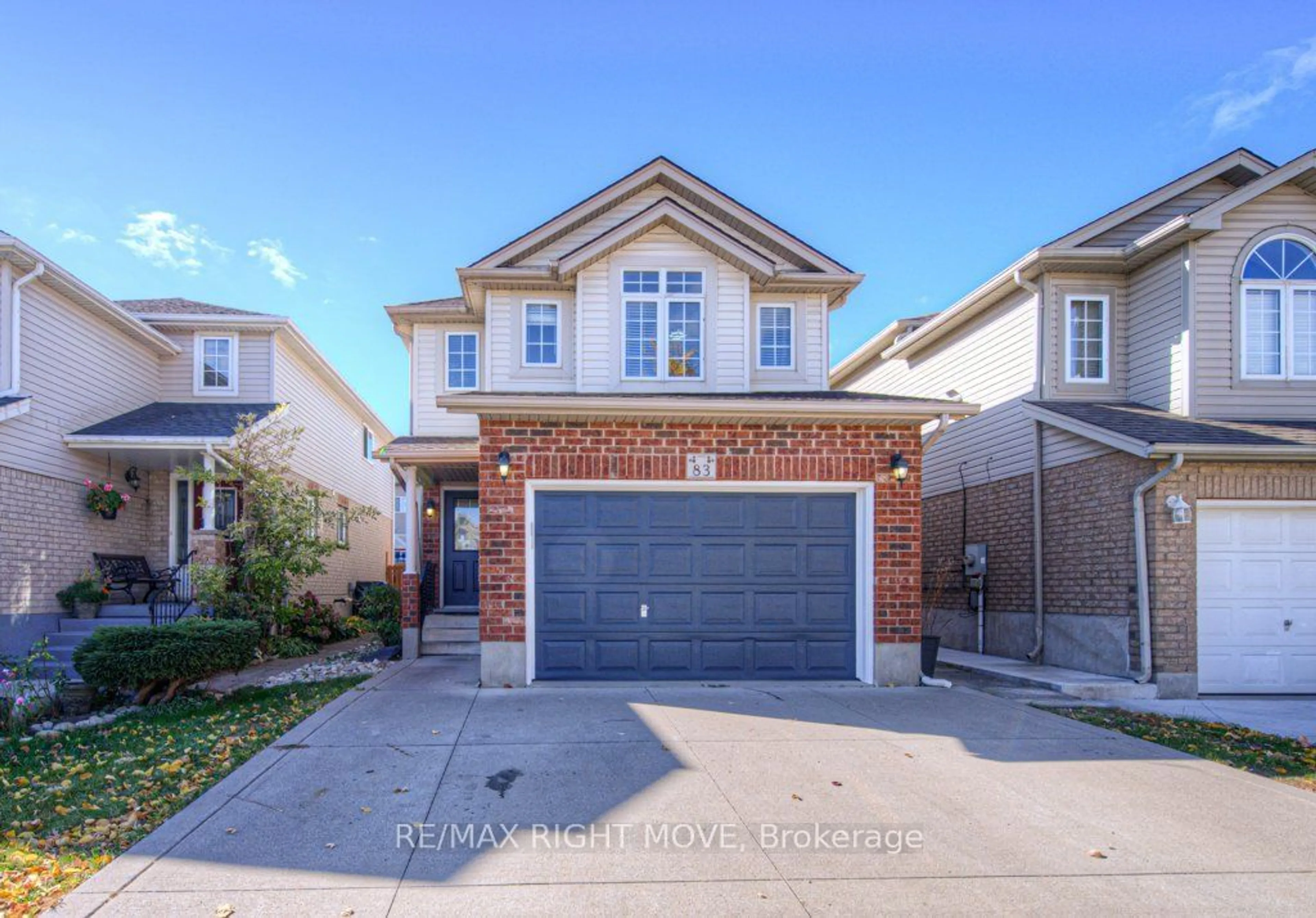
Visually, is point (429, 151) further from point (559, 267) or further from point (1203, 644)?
point (1203, 644)

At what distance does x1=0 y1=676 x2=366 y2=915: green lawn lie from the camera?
170 inches

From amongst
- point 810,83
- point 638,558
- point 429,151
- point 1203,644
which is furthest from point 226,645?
point 810,83

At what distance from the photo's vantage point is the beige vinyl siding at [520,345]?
12.0 metres

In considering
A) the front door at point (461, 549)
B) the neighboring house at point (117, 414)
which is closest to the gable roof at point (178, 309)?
the neighboring house at point (117, 414)

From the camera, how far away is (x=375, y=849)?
14.8 ft

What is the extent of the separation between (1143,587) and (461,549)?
1098 centimetres

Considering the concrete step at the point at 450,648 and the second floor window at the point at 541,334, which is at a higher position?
the second floor window at the point at 541,334

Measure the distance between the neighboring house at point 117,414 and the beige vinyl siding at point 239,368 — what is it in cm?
2

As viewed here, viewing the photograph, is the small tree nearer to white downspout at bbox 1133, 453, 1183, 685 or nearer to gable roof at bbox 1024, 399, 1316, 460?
gable roof at bbox 1024, 399, 1316, 460

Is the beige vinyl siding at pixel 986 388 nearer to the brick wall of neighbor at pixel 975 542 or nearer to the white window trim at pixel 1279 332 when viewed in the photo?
the brick wall of neighbor at pixel 975 542

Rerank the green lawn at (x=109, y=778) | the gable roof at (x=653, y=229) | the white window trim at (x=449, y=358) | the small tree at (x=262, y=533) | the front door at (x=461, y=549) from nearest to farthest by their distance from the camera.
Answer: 1. the green lawn at (x=109, y=778)
2. the gable roof at (x=653, y=229)
3. the small tree at (x=262, y=533)
4. the white window trim at (x=449, y=358)
5. the front door at (x=461, y=549)

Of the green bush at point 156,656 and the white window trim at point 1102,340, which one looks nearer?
the green bush at point 156,656

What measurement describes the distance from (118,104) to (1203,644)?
17341 millimetres

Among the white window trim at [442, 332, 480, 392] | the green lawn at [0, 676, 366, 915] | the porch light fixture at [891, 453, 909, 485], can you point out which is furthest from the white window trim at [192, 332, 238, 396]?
the porch light fixture at [891, 453, 909, 485]
